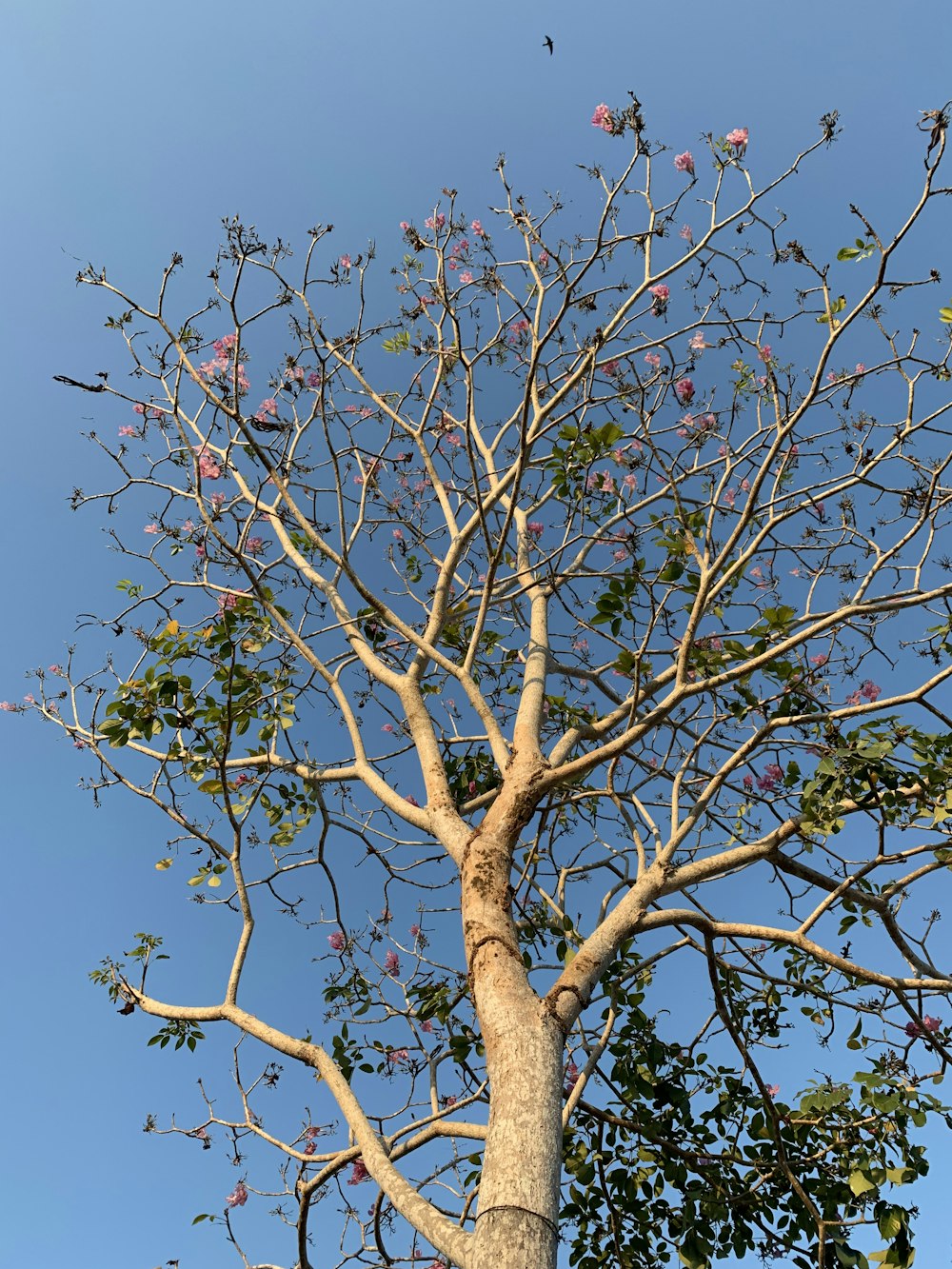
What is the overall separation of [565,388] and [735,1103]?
3323mm

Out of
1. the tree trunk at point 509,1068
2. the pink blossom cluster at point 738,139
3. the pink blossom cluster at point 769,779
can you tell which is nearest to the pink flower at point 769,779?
the pink blossom cluster at point 769,779

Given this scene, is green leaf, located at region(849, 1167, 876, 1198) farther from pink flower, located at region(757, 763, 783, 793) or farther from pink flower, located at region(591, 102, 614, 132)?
pink flower, located at region(591, 102, 614, 132)

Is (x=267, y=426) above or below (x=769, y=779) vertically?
above

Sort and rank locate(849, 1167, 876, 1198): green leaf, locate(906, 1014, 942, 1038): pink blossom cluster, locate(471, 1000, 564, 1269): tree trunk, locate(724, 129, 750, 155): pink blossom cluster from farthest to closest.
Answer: locate(724, 129, 750, 155): pink blossom cluster < locate(906, 1014, 942, 1038): pink blossom cluster < locate(849, 1167, 876, 1198): green leaf < locate(471, 1000, 564, 1269): tree trunk

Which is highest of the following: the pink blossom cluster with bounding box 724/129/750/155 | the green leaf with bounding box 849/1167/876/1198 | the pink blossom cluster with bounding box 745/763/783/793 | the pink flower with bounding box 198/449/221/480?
the pink blossom cluster with bounding box 724/129/750/155

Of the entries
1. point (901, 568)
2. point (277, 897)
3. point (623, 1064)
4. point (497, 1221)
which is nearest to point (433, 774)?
point (277, 897)

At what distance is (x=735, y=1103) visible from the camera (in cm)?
344

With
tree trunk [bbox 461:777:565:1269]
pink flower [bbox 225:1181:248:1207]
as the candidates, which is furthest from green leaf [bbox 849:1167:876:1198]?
pink flower [bbox 225:1181:248:1207]

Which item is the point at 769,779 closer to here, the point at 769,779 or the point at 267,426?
the point at 769,779

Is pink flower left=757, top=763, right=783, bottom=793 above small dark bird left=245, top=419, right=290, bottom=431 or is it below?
below

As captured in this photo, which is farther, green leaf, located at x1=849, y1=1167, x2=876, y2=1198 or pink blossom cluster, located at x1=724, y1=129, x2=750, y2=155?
pink blossom cluster, located at x1=724, y1=129, x2=750, y2=155

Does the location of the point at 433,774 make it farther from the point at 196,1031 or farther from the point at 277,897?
the point at 196,1031

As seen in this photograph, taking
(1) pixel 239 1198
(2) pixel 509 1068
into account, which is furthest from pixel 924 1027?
(1) pixel 239 1198

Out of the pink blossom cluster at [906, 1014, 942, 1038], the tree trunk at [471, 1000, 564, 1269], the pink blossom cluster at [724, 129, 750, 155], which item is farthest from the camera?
the pink blossom cluster at [724, 129, 750, 155]
